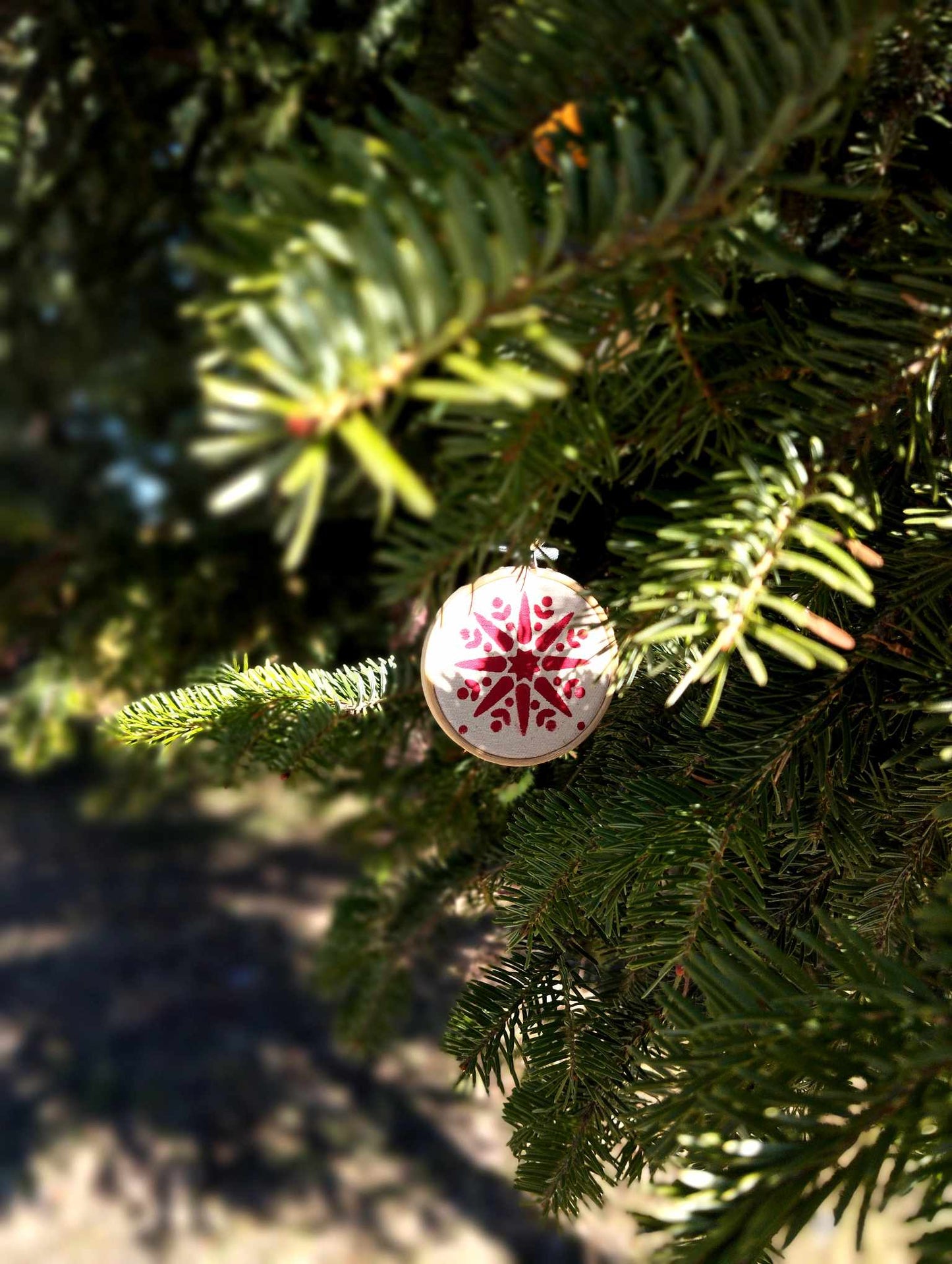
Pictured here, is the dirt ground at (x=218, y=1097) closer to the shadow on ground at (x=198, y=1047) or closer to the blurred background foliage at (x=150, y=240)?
the shadow on ground at (x=198, y=1047)

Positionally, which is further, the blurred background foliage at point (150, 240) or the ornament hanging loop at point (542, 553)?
the blurred background foliage at point (150, 240)

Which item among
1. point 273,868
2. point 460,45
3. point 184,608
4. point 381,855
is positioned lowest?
point 273,868

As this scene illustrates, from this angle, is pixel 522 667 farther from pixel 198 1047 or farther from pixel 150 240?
pixel 198 1047

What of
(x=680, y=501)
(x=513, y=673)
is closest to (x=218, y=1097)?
(x=513, y=673)

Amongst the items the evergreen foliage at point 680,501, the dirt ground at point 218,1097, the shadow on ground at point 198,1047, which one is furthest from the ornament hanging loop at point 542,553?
the shadow on ground at point 198,1047

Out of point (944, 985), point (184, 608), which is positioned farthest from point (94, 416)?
point (944, 985)

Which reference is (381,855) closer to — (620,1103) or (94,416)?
(620,1103)
